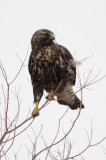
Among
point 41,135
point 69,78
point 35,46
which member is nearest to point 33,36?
point 35,46

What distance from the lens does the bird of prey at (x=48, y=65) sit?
180 inches

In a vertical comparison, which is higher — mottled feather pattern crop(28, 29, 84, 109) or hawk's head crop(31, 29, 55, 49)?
hawk's head crop(31, 29, 55, 49)

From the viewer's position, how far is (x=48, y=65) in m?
4.54

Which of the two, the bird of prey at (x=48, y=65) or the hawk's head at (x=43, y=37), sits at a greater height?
the hawk's head at (x=43, y=37)

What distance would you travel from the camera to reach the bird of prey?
15.0 feet

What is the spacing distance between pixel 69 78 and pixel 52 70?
395 mm

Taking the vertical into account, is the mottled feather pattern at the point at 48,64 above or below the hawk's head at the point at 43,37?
below

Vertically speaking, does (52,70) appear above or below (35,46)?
below

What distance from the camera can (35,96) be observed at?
4.98 metres

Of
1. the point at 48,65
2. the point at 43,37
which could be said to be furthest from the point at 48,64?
the point at 43,37

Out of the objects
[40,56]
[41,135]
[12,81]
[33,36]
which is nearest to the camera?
[12,81]

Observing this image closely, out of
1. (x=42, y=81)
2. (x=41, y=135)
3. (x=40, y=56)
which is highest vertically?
(x=40, y=56)

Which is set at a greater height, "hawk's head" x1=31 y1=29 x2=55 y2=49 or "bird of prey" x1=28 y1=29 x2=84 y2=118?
"hawk's head" x1=31 y1=29 x2=55 y2=49

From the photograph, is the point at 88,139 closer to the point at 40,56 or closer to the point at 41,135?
the point at 41,135
